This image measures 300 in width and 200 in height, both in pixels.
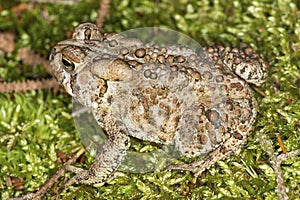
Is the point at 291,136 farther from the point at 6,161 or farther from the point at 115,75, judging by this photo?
the point at 6,161

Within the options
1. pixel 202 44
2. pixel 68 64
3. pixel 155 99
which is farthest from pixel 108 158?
pixel 202 44

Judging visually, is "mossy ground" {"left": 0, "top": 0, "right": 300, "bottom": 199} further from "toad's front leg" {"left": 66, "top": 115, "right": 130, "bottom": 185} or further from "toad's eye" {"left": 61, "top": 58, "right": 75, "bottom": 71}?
"toad's eye" {"left": 61, "top": 58, "right": 75, "bottom": 71}

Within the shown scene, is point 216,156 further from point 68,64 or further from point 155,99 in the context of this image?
point 68,64

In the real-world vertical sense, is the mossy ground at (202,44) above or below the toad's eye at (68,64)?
below

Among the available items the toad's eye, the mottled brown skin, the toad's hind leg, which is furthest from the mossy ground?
the toad's eye

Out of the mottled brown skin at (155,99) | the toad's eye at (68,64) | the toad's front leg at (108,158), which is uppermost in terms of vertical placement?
the toad's eye at (68,64)

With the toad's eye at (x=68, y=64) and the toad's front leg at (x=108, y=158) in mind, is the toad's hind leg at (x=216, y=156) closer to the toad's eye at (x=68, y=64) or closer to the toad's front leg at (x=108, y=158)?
the toad's front leg at (x=108, y=158)

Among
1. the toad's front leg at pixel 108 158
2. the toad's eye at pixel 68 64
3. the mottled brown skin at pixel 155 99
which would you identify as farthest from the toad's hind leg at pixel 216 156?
the toad's eye at pixel 68 64
